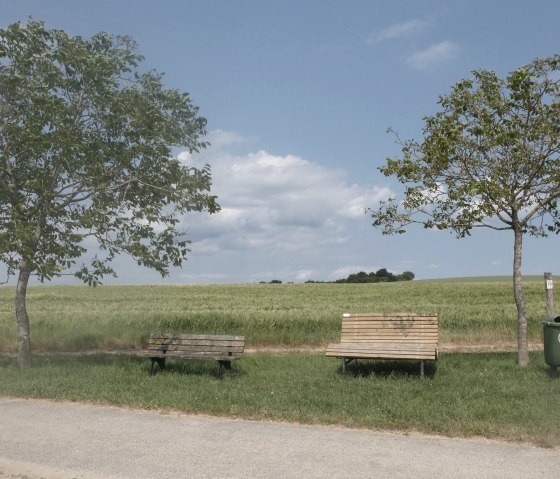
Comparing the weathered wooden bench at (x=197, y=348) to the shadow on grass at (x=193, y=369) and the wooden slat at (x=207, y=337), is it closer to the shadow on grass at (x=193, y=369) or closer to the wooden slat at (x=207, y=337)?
the wooden slat at (x=207, y=337)

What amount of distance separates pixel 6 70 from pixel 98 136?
249 centimetres

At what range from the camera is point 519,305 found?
42.3 feet

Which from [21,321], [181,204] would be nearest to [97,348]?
[21,321]

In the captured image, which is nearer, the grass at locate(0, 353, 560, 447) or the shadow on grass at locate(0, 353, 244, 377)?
Result: the grass at locate(0, 353, 560, 447)

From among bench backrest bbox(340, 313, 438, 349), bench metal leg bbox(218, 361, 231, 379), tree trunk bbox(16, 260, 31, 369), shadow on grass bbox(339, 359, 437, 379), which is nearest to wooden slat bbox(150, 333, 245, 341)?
bench metal leg bbox(218, 361, 231, 379)

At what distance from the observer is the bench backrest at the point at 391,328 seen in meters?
12.5

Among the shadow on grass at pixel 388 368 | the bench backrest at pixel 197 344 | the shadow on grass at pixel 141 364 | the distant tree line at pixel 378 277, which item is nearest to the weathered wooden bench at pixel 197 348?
the bench backrest at pixel 197 344

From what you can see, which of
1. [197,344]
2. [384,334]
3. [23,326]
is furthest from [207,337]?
[23,326]

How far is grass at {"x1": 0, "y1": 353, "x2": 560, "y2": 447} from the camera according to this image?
789 cm

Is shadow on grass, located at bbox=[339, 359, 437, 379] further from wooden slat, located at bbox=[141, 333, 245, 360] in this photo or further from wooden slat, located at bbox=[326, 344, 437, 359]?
wooden slat, located at bbox=[141, 333, 245, 360]

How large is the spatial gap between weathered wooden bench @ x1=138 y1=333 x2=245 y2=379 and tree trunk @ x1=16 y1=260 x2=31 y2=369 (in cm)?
326

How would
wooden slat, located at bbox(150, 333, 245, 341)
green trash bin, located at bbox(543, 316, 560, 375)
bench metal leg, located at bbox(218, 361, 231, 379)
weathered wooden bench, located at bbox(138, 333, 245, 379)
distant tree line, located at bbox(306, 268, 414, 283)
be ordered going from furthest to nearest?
distant tree line, located at bbox(306, 268, 414, 283)
wooden slat, located at bbox(150, 333, 245, 341)
weathered wooden bench, located at bbox(138, 333, 245, 379)
bench metal leg, located at bbox(218, 361, 231, 379)
green trash bin, located at bbox(543, 316, 560, 375)

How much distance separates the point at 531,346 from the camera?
17.7 metres

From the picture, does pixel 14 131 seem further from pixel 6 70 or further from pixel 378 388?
pixel 378 388
